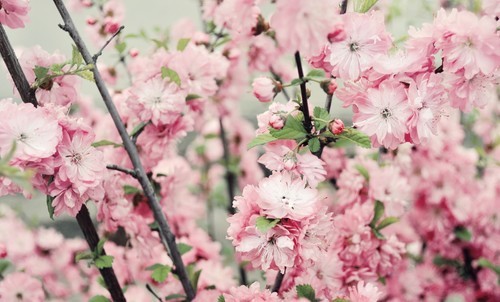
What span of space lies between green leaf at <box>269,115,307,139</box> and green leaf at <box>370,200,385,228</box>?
39 centimetres

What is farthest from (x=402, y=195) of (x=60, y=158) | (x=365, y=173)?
(x=60, y=158)

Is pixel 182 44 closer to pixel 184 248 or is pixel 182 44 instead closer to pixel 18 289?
pixel 184 248

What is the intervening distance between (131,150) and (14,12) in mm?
288

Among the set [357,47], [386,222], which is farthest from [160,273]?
[357,47]

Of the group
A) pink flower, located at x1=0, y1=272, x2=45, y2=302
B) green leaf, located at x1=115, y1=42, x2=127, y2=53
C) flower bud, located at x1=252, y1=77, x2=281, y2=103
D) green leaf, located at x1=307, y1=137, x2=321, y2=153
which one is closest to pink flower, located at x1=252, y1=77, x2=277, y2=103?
flower bud, located at x1=252, y1=77, x2=281, y2=103

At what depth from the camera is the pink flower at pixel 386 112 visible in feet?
2.56

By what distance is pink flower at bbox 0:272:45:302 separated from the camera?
1116 mm

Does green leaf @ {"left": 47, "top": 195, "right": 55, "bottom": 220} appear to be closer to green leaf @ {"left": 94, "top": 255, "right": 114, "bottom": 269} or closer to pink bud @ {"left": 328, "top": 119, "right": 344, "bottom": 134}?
green leaf @ {"left": 94, "top": 255, "right": 114, "bottom": 269}

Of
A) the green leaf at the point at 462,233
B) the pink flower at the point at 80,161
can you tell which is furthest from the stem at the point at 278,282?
the green leaf at the point at 462,233

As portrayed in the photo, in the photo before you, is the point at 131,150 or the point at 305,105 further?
the point at 131,150

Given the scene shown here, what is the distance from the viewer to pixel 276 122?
30.4 inches

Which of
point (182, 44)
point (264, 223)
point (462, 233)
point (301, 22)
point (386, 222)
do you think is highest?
point (301, 22)

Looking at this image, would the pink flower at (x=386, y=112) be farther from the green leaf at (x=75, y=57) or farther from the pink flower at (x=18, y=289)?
the pink flower at (x=18, y=289)

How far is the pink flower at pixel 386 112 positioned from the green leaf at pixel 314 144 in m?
0.06
